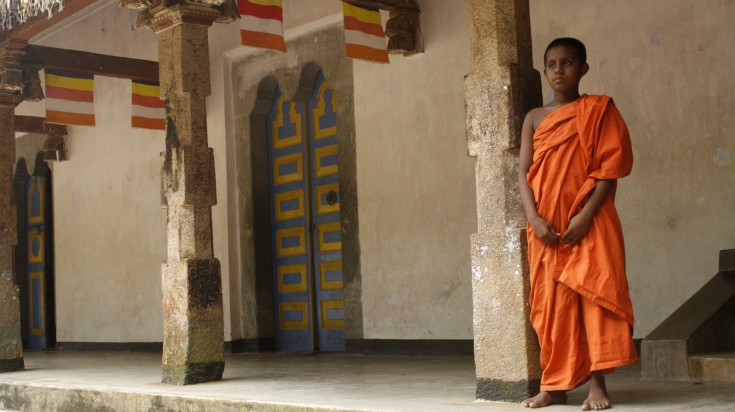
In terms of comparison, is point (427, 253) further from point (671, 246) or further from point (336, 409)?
point (336, 409)

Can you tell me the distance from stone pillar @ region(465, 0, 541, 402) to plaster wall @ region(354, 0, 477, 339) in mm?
4180

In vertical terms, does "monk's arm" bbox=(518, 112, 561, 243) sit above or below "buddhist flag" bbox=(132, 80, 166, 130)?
below

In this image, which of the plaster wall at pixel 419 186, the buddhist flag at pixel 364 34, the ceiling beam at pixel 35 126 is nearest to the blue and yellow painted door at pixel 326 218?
the plaster wall at pixel 419 186

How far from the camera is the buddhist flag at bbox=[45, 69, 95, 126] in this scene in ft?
41.6

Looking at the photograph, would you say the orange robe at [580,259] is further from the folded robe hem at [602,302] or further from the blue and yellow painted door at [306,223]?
the blue and yellow painted door at [306,223]

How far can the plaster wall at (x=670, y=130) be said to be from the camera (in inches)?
315

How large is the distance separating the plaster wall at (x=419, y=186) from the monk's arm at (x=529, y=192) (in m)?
4.46

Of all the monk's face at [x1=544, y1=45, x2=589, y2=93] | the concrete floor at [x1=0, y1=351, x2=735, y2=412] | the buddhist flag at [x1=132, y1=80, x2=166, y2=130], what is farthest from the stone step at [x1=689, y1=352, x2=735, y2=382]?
the buddhist flag at [x1=132, y1=80, x2=166, y2=130]

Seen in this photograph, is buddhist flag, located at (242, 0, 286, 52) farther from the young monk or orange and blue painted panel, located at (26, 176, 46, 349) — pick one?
orange and blue painted panel, located at (26, 176, 46, 349)

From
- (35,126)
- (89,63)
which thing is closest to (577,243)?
(89,63)

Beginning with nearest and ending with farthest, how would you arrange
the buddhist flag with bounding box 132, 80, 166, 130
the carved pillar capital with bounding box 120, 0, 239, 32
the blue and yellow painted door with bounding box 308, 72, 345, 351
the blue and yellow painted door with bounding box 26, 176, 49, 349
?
the carved pillar capital with bounding box 120, 0, 239, 32
the blue and yellow painted door with bounding box 308, 72, 345, 351
the buddhist flag with bounding box 132, 80, 166, 130
the blue and yellow painted door with bounding box 26, 176, 49, 349

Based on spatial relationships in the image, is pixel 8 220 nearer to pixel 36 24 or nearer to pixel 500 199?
pixel 36 24

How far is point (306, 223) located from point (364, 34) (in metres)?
2.81

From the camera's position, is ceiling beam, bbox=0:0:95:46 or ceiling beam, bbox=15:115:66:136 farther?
ceiling beam, bbox=15:115:66:136
